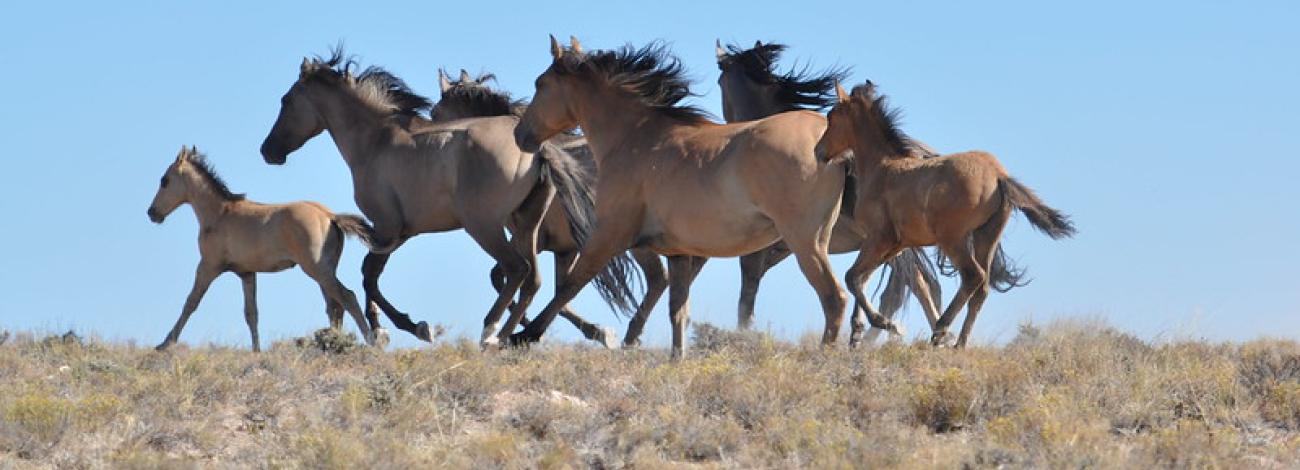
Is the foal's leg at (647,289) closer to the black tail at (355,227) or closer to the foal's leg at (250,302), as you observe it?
the black tail at (355,227)

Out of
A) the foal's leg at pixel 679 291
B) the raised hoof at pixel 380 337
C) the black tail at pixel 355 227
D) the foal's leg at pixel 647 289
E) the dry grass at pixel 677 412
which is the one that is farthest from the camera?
the black tail at pixel 355 227

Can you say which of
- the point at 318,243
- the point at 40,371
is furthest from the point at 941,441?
the point at 318,243

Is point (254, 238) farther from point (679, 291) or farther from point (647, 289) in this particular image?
point (679, 291)

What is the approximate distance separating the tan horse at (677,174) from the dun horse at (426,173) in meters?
1.17

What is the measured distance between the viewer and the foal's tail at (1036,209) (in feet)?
43.6

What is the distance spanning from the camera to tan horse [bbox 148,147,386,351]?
57.2 feet

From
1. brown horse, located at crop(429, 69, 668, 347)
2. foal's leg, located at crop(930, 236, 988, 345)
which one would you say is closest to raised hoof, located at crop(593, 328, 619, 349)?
brown horse, located at crop(429, 69, 668, 347)

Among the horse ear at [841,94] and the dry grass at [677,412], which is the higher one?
the horse ear at [841,94]

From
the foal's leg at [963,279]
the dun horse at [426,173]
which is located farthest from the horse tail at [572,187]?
the foal's leg at [963,279]

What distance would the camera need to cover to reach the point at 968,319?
1345 centimetres

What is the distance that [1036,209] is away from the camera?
13.3m

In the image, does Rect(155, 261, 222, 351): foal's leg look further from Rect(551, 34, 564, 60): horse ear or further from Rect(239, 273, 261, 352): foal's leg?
Rect(551, 34, 564, 60): horse ear

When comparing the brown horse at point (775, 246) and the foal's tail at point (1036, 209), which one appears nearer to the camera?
the foal's tail at point (1036, 209)

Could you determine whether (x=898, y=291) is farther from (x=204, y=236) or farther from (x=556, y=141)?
(x=204, y=236)
